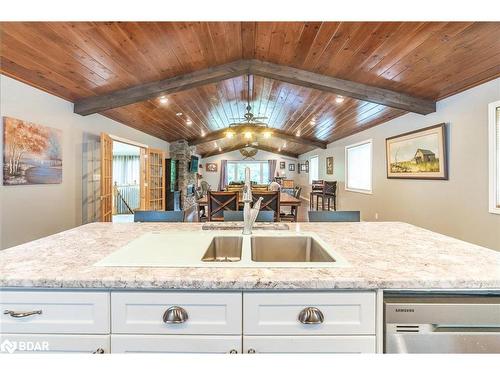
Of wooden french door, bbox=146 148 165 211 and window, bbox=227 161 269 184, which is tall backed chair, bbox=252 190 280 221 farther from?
window, bbox=227 161 269 184

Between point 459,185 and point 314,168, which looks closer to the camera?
point 459,185

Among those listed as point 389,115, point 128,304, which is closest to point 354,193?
point 389,115

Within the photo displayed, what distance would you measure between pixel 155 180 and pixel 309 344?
6.38 meters

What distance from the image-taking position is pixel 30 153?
2.80 metres

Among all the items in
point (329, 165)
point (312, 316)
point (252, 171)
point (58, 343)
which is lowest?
point (58, 343)

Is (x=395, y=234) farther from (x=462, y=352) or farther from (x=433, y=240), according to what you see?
(x=462, y=352)

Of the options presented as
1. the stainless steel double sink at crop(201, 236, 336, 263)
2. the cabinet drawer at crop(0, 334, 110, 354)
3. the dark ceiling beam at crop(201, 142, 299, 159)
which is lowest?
the cabinet drawer at crop(0, 334, 110, 354)

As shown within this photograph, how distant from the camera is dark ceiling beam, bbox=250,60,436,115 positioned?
3.43 metres

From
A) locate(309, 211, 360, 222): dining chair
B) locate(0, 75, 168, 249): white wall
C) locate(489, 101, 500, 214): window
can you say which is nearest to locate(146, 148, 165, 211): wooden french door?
locate(0, 75, 168, 249): white wall

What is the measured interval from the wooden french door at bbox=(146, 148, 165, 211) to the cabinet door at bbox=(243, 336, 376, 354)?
567cm

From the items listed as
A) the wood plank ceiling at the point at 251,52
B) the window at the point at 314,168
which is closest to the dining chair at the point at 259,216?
the wood plank ceiling at the point at 251,52

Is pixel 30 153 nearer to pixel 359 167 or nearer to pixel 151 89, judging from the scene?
pixel 151 89

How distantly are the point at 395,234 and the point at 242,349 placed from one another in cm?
125

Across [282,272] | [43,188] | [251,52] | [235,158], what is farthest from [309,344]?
[235,158]
